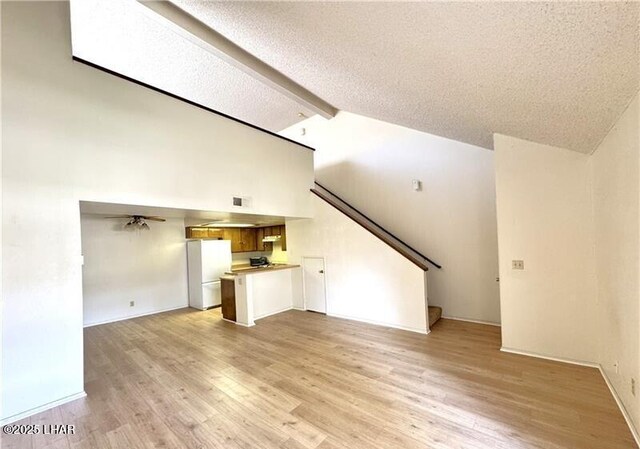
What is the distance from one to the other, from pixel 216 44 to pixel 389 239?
171 inches

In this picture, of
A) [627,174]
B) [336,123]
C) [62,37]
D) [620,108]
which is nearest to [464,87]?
[620,108]

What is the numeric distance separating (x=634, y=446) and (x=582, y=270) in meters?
1.64

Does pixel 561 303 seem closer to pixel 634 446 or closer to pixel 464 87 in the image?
pixel 634 446

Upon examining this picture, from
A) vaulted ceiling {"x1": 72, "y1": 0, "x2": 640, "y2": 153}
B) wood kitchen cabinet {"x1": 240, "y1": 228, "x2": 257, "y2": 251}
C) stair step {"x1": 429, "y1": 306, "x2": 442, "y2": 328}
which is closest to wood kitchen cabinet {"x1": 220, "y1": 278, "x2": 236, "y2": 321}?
wood kitchen cabinet {"x1": 240, "y1": 228, "x2": 257, "y2": 251}

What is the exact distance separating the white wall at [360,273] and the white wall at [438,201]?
1.09 m

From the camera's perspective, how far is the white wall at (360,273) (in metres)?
4.30

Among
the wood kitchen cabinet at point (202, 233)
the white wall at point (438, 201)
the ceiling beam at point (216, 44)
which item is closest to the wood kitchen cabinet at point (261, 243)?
the wood kitchen cabinet at point (202, 233)

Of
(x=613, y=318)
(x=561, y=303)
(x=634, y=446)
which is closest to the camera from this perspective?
(x=634, y=446)

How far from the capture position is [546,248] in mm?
3107

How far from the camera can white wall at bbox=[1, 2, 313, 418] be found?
2355 mm

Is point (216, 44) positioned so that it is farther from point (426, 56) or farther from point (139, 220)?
point (139, 220)

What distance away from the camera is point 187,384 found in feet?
9.29

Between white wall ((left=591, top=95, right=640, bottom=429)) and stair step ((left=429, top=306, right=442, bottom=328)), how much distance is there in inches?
78.7

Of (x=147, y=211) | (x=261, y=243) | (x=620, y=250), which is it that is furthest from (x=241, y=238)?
(x=620, y=250)
